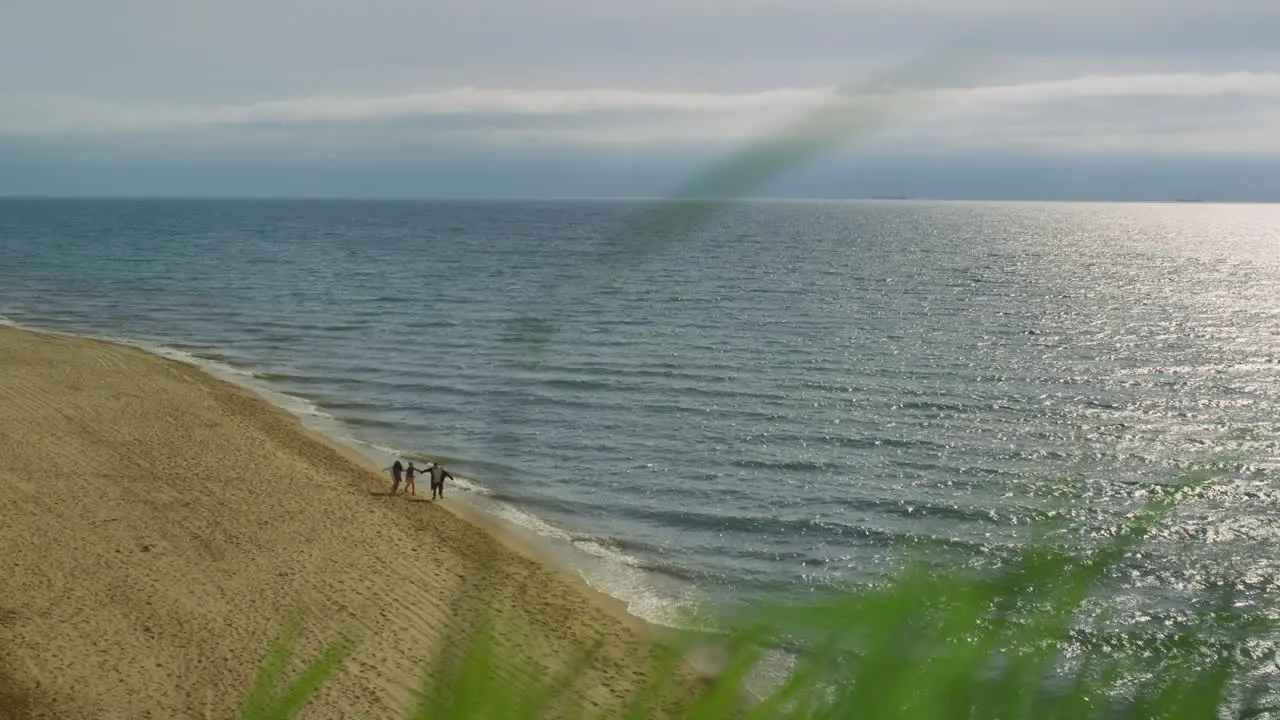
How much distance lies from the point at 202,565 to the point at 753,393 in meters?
25.1

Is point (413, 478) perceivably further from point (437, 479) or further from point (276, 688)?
point (276, 688)

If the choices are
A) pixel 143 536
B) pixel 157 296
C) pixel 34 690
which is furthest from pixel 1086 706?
pixel 157 296

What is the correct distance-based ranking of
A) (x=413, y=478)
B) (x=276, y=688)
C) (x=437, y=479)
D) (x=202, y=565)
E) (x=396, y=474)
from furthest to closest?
(x=413, y=478) < (x=396, y=474) < (x=437, y=479) < (x=202, y=565) < (x=276, y=688)

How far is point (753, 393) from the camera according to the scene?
4478 centimetres

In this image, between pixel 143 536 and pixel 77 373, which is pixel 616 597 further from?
pixel 77 373

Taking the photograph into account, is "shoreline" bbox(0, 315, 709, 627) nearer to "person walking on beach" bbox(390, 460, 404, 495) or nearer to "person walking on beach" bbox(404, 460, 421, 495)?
"person walking on beach" bbox(404, 460, 421, 495)

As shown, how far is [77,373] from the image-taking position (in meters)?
43.6

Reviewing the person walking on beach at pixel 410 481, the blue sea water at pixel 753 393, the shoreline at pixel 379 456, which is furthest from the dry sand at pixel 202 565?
the blue sea water at pixel 753 393

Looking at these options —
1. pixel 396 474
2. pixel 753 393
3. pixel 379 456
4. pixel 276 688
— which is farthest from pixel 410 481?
pixel 276 688

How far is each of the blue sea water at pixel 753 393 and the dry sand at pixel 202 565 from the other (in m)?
2.75

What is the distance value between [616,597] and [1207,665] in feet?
78.2

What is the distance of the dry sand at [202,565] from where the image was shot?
61.0 feet

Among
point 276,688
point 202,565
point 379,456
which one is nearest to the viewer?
point 276,688

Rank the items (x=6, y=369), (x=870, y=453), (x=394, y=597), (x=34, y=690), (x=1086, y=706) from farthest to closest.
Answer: (x=6, y=369), (x=870, y=453), (x=394, y=597), (x=34, y=690), (x=1086, y=706)
